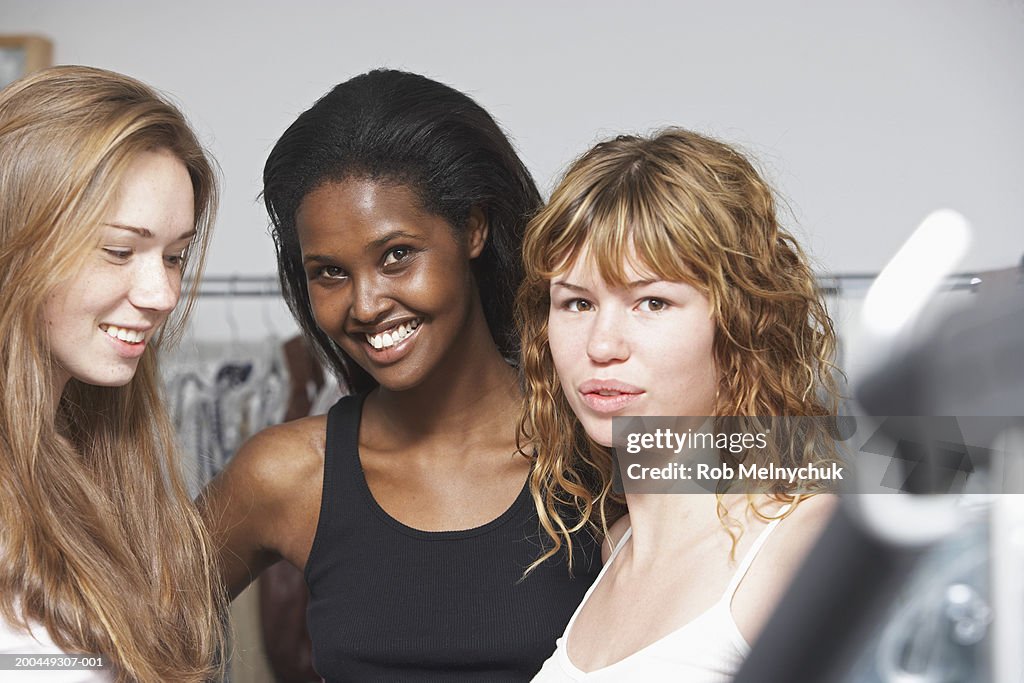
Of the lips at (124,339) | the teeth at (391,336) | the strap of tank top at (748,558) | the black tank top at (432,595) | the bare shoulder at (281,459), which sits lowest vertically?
the black tank top at (432,595)

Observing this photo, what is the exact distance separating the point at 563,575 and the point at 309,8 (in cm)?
177

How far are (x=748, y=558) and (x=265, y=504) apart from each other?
0.75 metres

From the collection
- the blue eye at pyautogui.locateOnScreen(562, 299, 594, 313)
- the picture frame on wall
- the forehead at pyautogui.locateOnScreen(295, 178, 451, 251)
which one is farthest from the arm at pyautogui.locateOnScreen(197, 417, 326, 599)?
the picture frame on wall

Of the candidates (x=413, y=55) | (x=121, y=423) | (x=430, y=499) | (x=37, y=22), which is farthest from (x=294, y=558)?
(x=37, y=22)

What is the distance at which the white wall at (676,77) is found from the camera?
2352 millimetres

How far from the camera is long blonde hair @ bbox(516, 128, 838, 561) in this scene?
99 cm

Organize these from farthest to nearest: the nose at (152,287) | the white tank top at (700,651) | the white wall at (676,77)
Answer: the white wall at (676,77), the nose at (152,287), the white tank top at (700,651)

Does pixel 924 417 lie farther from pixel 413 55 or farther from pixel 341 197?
pixel 413 55

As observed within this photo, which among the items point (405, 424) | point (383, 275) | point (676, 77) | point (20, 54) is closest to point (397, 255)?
point (383, 275)

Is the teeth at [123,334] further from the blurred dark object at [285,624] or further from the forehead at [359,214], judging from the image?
the blurred dark object at [285,624]

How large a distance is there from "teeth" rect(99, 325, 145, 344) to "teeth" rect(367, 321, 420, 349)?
11.4 inches

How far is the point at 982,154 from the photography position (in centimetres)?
233

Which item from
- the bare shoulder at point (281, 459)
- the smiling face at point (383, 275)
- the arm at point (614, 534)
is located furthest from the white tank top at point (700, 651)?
the bare shoulder at point (281, 459)

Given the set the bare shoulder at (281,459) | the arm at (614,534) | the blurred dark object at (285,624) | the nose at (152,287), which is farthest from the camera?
the blurred dark object at (285,624)
